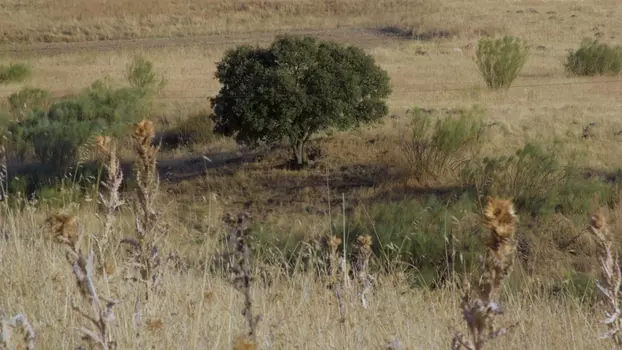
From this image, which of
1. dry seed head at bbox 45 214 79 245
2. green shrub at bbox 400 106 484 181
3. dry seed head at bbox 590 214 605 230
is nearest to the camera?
dry seed head at bbox 590 214 605 230

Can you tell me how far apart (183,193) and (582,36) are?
2664cm

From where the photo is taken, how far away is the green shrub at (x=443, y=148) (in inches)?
A: 570

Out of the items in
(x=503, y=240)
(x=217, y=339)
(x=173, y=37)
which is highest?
(x=503, y=240)

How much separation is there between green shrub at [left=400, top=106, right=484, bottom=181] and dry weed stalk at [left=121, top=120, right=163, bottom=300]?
11685mm

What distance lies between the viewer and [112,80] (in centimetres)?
2630

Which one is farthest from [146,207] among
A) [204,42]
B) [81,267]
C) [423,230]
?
[204,42]

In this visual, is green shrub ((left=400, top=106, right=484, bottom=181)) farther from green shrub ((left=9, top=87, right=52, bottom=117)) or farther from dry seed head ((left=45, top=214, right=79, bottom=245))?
dry seed head ((left=45, top=214, right=79, bottom=245))

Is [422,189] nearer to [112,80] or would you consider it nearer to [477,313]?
[477,313]

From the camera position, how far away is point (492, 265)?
166 cm

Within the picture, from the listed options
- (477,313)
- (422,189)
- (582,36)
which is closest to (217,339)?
(477,313)

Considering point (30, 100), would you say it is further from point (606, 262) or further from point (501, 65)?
point (606, 262)

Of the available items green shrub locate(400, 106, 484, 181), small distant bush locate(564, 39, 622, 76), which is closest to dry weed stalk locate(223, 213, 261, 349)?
green shrub locate(400, 106, 484, 181)

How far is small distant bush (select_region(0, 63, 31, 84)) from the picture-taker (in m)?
27.2

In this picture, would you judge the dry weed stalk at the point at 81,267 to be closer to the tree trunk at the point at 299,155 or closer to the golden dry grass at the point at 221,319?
the golden dry grass at the point at 221,319
